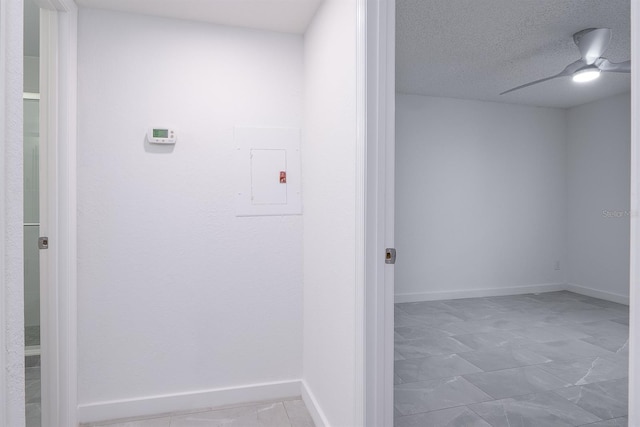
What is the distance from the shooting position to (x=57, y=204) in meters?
1.92

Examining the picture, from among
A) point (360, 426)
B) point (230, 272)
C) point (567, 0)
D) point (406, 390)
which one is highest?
point (567, 0)

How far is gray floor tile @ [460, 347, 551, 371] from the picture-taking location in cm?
282

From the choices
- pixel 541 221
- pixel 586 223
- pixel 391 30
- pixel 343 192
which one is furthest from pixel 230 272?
pixel 586 223

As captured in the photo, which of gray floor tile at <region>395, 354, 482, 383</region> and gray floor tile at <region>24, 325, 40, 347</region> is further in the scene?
gray floor tile at <region>24, 325, 40, 347</region>

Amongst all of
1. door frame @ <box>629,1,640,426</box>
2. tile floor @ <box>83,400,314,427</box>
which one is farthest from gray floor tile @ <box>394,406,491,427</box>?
door frame @ <box>629,1,640,426</box>

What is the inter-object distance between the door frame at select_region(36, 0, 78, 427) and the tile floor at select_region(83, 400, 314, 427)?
0.33 metres

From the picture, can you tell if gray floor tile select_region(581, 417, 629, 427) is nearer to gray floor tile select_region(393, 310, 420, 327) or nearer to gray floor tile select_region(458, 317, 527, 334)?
gray floor tile select_region(458, 317, 527, 334)

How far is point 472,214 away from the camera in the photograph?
484 centimetres

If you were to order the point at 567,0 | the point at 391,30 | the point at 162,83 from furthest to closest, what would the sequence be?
the point at 567,0 < the point at 162,83 < the point at 391,30

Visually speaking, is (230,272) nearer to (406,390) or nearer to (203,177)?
(203,177)

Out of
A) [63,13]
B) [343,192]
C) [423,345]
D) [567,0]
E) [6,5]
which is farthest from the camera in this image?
[423,345]

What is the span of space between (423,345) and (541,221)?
3000mm

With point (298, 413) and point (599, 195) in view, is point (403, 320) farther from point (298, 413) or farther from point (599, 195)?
point (599, 195)

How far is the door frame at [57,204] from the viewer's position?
6.22 ft
